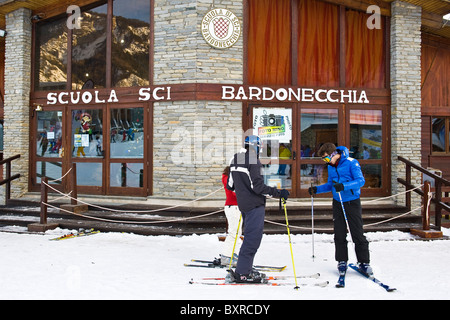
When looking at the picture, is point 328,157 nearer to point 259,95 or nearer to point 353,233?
point 353,233

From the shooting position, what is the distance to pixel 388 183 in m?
10.2

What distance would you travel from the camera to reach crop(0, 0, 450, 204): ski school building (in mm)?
9453

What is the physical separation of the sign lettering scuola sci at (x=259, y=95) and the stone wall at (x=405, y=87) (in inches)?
34.7

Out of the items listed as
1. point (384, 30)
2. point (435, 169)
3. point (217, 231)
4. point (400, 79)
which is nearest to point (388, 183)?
point (435, 169)

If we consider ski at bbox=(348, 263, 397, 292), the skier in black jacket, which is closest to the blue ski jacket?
the skier in black jacket

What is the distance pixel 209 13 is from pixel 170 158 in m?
3.50

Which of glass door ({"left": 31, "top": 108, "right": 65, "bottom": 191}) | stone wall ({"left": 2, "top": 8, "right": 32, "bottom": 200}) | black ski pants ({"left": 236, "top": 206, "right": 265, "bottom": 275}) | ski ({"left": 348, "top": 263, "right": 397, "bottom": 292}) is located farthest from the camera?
stone wall ({"left": 2, "top": 8, "right": 32, "bottom": 200})

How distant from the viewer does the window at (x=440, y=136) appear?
11328mm

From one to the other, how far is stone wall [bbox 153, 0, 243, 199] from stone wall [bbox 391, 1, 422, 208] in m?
3.88

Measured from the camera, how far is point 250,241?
17.1ft

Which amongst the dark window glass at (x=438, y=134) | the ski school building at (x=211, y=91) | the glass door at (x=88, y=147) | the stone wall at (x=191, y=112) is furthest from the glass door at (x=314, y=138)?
the glass door at (x=88, y=147)

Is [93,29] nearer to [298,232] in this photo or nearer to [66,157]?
[66,157]

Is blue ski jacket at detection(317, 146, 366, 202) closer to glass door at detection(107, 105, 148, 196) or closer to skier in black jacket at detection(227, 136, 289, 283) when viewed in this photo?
skier in black jacket at detection(227, 136, 289, 283)

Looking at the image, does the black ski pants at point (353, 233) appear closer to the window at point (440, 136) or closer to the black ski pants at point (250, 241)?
the black ski pants at point (250, 241)
